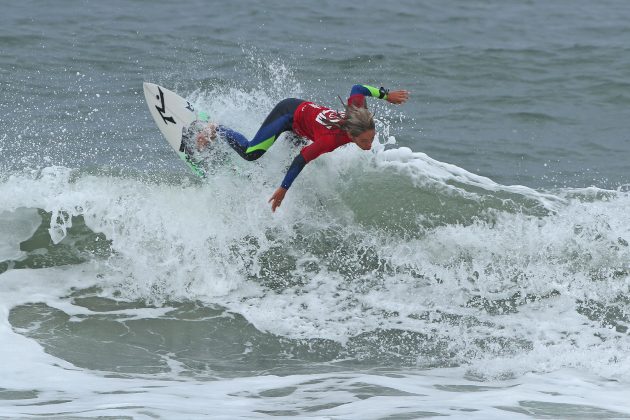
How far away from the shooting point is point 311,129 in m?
8.24

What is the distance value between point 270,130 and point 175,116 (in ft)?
4.52

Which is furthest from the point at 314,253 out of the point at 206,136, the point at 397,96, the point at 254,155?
the point at 397,96

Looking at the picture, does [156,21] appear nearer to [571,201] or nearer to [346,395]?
[571,201]

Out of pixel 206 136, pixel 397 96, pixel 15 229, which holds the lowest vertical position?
pixel 15 229

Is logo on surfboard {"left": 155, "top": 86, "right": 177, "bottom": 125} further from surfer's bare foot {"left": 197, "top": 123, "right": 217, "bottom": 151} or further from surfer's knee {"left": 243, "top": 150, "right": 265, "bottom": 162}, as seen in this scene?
surfer's knee {"left": 243, "top": 150, "right": 265, "bottom": 162}

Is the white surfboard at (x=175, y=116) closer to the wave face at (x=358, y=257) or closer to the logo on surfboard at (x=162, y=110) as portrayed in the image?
the logo on surfboard at (x=162, y=110)

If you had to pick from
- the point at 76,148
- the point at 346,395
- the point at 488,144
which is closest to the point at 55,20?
the point at 76,148

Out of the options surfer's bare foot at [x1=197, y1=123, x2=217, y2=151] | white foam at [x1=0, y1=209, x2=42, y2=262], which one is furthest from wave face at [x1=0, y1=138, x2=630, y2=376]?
surfer's bare foot at [x1=197, y1=123, x2=217, y2=151]

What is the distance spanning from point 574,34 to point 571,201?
8668mm

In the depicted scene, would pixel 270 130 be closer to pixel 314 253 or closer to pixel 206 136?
pixel 206 136

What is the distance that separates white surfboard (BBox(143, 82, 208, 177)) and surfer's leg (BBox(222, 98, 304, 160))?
0.71 m

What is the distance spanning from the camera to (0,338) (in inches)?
275

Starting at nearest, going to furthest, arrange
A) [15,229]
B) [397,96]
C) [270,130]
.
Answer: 1. [397,96]
2. [270,130]
3. [15,229]

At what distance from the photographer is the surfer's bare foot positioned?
9000mm
